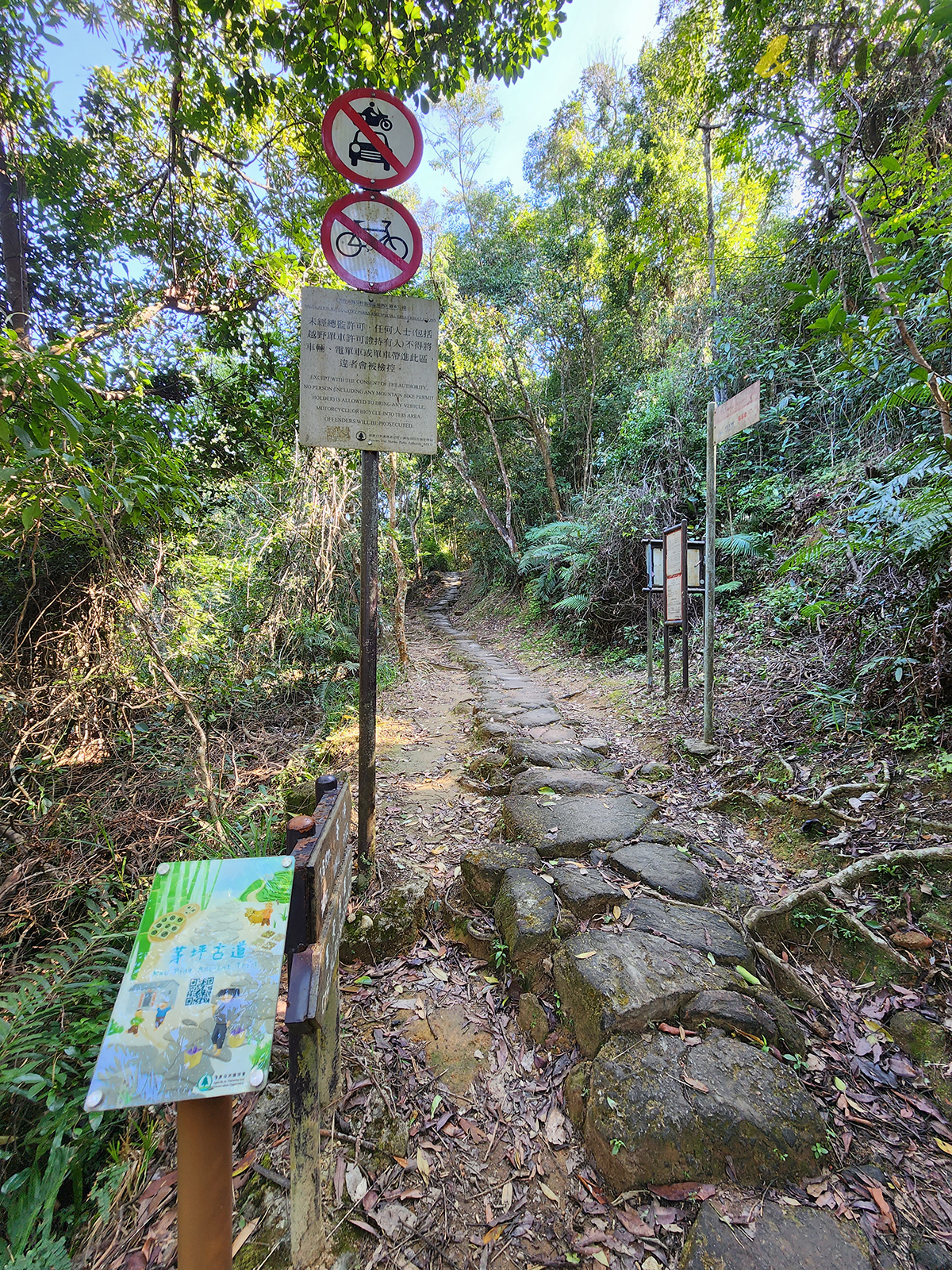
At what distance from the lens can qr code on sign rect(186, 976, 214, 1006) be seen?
1.10 m

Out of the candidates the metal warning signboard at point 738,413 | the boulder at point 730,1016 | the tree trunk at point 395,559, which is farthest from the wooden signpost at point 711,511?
the tree trunk at point 395,559

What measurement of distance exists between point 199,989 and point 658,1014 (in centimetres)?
151

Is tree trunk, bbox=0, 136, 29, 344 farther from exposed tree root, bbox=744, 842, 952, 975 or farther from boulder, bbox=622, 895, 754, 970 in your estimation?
exposed tree root, bbox=744, 842, 952, 975

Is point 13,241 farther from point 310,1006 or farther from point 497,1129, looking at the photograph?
Answer: point 497,1129

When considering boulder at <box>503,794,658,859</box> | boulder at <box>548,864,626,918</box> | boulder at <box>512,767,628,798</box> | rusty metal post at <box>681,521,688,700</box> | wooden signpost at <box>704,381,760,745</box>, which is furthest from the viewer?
rusty metal post at <box>681,521,688,700</box>

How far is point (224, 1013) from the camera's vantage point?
109 cm

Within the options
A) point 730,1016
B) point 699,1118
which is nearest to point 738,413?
point 730,1016

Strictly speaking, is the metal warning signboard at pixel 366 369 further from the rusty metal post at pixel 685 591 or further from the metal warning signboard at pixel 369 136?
the rusty metal post at pixel 685 591

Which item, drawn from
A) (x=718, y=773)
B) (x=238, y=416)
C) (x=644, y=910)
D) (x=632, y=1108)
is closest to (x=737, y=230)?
(x=238, y=416)

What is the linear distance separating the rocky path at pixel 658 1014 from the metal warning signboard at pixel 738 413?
2.64 meters

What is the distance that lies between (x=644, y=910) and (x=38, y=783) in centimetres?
352

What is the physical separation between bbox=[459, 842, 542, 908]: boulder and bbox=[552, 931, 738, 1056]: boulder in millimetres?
532

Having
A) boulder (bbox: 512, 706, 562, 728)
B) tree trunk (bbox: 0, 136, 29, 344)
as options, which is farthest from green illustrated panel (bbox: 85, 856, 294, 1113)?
tree trunk (bbox: 0, 136, 29, 344)

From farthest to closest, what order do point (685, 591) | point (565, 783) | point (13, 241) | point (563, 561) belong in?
point (563, 561), point (685, 591), point (13, 241), point (565, 783)
